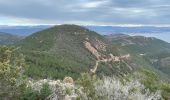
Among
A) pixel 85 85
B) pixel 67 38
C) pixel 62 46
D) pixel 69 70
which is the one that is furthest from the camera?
pixel 67 38

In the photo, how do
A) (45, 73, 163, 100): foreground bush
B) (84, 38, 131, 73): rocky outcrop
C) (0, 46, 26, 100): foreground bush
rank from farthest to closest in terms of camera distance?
1. (84, 38, 131, 73): rocky outcrop
2. (45, 73, 163, 100): foreground bush
3. (0, 46, 26, 100): foreground bush

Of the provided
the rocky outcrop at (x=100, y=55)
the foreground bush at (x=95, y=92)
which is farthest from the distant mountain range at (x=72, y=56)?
the foreground bush at (x=95, y=92)

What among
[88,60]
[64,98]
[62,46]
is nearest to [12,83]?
[64,98]

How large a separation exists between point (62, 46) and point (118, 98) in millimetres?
146813

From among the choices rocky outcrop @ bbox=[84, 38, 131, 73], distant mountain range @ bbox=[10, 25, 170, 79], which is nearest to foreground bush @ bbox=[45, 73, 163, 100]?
distant mountain range @ bbox=[10, 25, 170, 79]

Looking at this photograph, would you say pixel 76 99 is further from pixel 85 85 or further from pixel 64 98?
pixel 85 85

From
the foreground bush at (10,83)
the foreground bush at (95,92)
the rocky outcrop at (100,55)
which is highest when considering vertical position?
the foreground bush at (10,83)

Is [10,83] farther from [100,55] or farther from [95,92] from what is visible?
[100,55]

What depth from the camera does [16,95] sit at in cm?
2755

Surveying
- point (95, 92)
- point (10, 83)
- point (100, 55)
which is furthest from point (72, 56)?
A: point (10, 83)

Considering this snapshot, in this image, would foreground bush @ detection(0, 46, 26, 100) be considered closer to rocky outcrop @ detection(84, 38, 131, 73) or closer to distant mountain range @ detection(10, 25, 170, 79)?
distant mountain range @ detection(10, 25, 170, 79)

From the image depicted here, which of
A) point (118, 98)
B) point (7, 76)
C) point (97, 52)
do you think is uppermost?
point (7, 76)

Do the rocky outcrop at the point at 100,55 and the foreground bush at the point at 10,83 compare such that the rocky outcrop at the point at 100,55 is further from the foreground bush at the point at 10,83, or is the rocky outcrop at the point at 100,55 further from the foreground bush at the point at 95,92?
the foreground bush at the point at 10,83

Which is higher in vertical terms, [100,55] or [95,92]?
[95,92]
